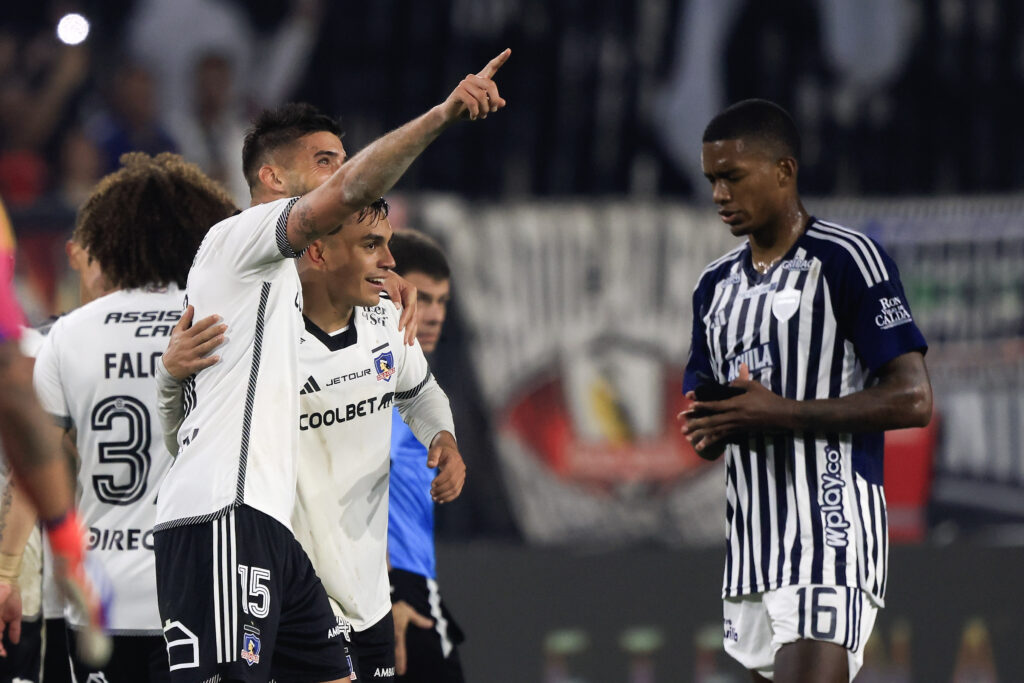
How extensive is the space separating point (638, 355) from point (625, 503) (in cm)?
90

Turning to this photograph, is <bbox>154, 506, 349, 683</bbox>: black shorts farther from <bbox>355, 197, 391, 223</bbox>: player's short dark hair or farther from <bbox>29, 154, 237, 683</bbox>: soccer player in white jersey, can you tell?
<bbox>355, 197, 391, 223</bbox>: player's short dark hair

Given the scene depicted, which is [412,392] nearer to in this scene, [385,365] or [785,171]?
[385,365]

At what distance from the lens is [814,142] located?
8406 mm

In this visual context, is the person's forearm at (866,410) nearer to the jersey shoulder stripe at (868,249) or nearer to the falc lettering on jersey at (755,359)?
the falc lettering on jersey at (755,359)

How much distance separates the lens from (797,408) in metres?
3.70

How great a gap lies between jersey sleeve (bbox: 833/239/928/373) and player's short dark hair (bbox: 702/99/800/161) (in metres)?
0.43

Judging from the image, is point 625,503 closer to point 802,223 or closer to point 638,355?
point 638,355

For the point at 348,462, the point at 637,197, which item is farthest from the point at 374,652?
the point at 637,197

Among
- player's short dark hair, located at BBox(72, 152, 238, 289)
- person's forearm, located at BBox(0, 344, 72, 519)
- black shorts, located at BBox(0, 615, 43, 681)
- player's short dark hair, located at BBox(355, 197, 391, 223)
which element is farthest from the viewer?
black shorts, located at BBox(0, 615, 43, 681)

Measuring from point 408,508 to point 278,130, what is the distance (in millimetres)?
1459

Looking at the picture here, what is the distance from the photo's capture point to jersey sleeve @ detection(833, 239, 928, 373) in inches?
→ 146

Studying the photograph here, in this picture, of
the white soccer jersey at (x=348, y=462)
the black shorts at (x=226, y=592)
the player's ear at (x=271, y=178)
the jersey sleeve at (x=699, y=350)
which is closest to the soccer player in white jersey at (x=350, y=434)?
the white soccer jersey at (x=348, y=462)

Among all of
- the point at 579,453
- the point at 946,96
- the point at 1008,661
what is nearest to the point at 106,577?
the point at 579,453

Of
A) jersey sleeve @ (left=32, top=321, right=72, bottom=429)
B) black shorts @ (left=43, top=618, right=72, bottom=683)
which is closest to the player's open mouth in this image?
jersey sleeve @ (left=32, top=321, right=72, bottom=429)
